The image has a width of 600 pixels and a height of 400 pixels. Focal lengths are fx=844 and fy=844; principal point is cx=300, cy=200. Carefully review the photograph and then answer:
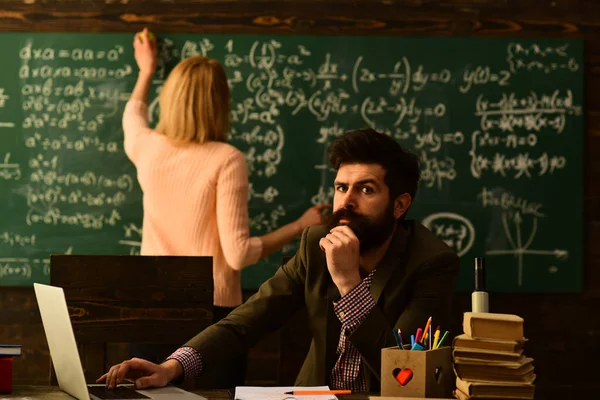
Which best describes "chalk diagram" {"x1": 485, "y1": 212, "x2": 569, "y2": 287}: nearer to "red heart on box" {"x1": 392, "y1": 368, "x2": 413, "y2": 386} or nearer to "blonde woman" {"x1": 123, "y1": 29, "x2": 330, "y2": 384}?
"blonde woman" {"x1": 123, "y1": 29, "x2": 330, "y2": 384}

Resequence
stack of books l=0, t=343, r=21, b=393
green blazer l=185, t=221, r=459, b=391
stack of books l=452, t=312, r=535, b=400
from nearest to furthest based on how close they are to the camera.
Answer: stack of books l=452, t=312, r=535, b=400, stack of books l=0, t=343, r=21, b=393, green blazer l=185, t=221, r=459, b=391

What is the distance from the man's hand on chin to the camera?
6.96ft

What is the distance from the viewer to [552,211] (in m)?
4.17

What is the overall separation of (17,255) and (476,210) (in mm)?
2257

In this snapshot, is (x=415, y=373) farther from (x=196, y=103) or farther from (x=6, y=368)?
(x=196, y=103)

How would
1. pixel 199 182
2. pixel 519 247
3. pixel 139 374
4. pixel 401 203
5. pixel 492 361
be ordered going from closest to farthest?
pixel 492 361
pixel 139 374
pixel 401 203
pixel 199 182
pixel 519 247

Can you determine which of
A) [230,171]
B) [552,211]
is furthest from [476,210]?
[230,171]

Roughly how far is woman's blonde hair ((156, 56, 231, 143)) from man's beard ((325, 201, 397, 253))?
1.16m

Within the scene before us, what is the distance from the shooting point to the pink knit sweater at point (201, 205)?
327 centimetres

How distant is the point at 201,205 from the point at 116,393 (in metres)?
1.58

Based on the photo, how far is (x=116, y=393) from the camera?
1777 millimetres

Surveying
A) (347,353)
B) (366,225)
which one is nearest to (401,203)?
(366,225)

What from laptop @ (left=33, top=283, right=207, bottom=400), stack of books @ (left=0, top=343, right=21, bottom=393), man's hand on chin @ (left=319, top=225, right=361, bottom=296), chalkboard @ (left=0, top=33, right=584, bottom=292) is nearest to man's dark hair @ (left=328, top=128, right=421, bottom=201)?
man's hand on chin @ (left=319, top=225, right=361, bottom=296)

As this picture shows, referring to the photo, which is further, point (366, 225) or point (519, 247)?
point (519, 247)
